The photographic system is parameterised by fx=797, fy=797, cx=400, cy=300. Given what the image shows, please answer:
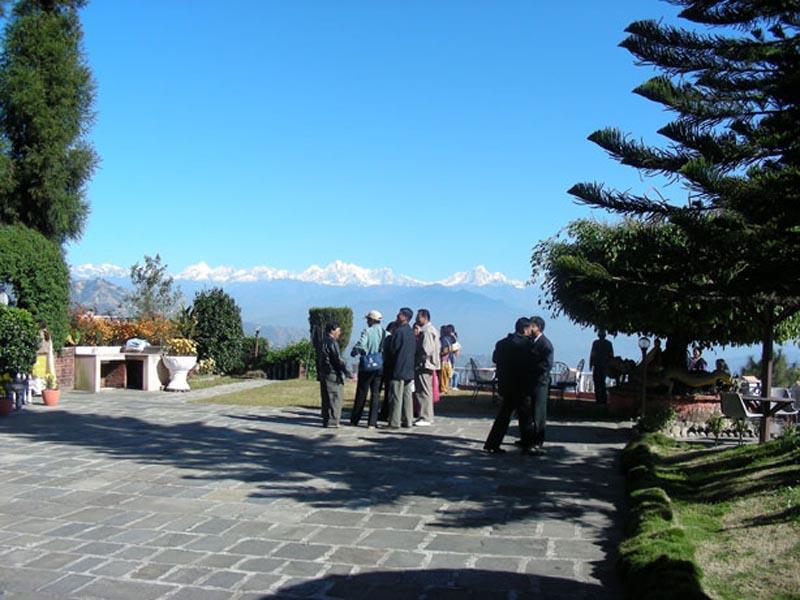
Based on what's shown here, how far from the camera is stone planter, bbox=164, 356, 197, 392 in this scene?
55.3ft

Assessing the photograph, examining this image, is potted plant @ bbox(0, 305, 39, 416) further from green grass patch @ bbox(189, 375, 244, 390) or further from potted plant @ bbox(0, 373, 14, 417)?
green grass patch @ bbox(189, 375, 244, 390)

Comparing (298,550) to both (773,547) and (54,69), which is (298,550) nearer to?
(773,547)

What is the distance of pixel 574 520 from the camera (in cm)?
654

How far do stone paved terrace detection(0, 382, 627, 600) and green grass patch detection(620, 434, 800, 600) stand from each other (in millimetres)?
292

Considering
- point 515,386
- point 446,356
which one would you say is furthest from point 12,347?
point 446,356

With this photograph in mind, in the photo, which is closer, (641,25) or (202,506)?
(641,25)

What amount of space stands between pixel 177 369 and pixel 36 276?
334cm

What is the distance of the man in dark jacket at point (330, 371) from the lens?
11609mm

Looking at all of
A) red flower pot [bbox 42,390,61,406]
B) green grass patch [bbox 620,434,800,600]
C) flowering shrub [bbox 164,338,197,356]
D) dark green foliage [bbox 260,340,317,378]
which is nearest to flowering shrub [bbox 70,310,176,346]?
flowering shrub [bbox 164,338,197,356]

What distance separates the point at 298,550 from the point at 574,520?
236 cm

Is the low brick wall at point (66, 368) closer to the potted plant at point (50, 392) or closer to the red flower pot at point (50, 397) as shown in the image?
the potted plant at point (50, 392)

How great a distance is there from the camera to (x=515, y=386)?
9.73 m

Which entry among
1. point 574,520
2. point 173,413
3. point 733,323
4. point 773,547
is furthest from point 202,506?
point 733,323

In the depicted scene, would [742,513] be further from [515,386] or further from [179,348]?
[179,348]
